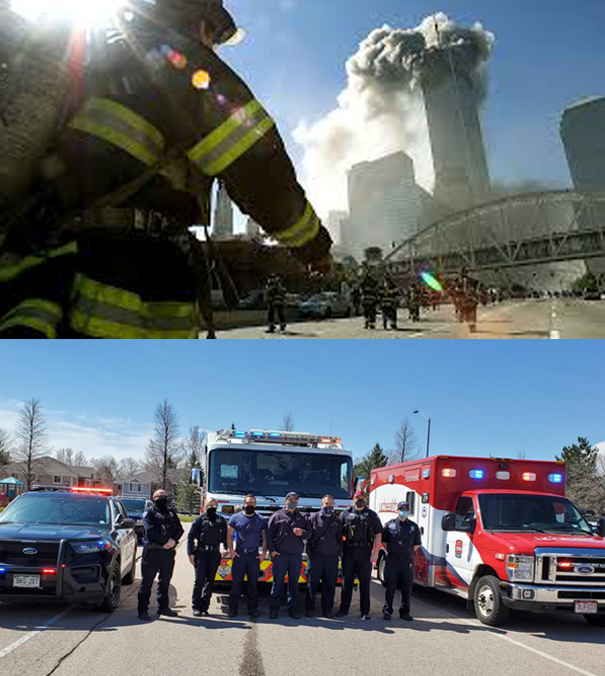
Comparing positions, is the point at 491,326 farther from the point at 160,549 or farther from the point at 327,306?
the point at 160,549

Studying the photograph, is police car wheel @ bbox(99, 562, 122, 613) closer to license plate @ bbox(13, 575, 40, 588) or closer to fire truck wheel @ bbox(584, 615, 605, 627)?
license plate @ bbox(13, 575, 40, 588)

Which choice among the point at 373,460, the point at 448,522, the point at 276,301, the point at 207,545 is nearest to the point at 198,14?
the point at 276,301

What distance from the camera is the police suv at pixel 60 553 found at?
21.1 ft

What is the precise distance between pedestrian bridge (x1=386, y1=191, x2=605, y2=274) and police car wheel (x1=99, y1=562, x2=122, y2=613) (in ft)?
15.5

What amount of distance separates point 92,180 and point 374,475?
29.0ft

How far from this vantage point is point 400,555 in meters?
7.74

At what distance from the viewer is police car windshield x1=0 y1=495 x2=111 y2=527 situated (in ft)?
25.1

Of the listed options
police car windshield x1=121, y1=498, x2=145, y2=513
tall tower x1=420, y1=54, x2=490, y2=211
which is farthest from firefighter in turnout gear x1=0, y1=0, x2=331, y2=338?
police car windshield x1=121, y1=498, x2=145, y2=513

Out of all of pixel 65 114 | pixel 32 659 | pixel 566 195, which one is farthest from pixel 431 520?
pixel 65 114

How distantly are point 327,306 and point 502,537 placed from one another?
4.59 meters

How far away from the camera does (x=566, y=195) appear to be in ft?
11.5

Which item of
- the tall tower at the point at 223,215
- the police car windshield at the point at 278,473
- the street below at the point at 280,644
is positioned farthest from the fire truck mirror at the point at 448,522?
the tall tower at the point at 223,215

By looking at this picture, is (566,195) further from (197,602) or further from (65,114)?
(197,602)

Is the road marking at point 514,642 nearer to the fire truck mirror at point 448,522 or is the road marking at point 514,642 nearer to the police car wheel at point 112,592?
the fire truck mirror at point 448,522
